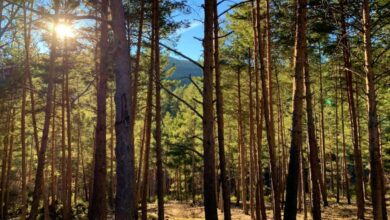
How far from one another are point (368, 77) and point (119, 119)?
19.3 feet

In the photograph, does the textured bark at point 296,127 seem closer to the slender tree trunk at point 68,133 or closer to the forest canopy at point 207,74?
the forest canopy at point 207,74

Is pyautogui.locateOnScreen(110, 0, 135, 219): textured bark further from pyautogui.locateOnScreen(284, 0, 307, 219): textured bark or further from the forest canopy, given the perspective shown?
pyautogui.locateOnScreen(284, 0, 307, 219): textured bark

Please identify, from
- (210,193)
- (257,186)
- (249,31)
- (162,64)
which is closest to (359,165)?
(257,186)

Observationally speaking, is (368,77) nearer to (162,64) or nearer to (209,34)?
(209,34)

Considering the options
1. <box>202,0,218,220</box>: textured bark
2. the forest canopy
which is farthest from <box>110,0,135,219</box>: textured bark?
<box>202,0,218,220</box>: textured bark

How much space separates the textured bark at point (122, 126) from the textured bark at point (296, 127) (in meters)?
4.69

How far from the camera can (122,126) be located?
378cm

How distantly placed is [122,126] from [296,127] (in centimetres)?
496

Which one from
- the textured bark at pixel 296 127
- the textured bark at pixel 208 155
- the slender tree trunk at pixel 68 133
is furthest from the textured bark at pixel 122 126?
the slender tree trunk at pixel 68 133

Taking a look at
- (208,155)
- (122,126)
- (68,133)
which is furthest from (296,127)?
(68,133)

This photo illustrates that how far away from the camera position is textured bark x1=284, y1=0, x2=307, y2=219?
746 centimetres

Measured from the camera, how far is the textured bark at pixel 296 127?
7.46 m

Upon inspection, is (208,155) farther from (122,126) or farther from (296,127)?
(122,126)

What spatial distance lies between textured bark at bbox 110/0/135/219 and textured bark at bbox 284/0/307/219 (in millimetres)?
4694
